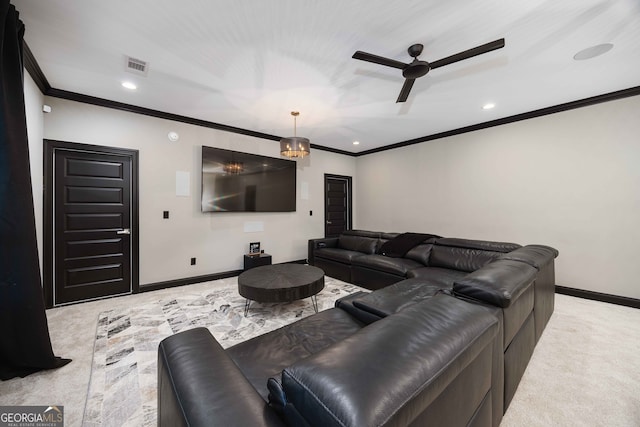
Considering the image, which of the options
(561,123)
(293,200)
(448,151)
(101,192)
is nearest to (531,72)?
(561,123)

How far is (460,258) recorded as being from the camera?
331cm

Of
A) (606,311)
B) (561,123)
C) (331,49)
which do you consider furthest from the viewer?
(561,123)

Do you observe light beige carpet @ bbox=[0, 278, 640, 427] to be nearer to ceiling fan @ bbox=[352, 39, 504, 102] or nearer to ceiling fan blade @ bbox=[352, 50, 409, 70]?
ceiling fan @ bbox=[352, 39, 504, 102]

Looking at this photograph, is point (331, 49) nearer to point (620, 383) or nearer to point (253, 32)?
point (253, 32)

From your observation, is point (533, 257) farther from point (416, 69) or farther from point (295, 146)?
point (295, 146)

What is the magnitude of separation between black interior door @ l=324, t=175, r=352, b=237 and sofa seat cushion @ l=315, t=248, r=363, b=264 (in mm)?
1304

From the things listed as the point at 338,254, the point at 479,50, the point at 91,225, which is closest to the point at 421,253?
the point at 338,254

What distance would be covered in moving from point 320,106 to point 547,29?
2.38 metres

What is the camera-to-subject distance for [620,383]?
5.87 feet

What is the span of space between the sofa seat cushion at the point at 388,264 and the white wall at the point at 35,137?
3.72 metres

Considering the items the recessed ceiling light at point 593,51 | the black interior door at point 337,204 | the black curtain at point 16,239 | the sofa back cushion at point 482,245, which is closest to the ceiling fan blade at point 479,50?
the recessed ceiling light at point 593,51

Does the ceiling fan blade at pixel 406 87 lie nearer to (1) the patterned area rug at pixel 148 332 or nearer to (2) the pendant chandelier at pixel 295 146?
(2) the pendant chandelier at pixel 295 146

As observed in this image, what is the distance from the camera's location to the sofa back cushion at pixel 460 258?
10.3 ft

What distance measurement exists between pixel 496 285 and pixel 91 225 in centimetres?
440
